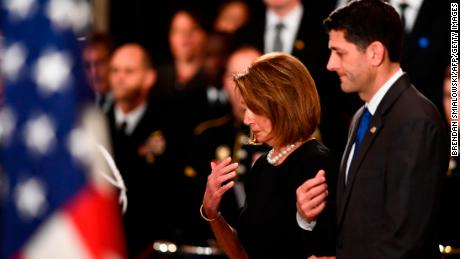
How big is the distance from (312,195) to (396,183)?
291mm

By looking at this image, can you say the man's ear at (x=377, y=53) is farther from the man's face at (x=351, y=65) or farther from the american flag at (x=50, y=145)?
the american flag at (x=50, y=145)

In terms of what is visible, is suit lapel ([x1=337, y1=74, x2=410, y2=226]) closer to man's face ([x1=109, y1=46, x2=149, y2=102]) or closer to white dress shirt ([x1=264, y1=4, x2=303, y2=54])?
white dress shirt ([x1=264, y1=4, x2=303, y2=54])

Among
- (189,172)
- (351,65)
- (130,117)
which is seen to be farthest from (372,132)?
(130,117)

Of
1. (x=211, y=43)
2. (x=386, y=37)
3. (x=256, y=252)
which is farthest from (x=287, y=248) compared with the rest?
(x=211, y=43)

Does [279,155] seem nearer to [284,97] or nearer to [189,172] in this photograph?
[284,97]

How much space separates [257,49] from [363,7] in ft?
7.16

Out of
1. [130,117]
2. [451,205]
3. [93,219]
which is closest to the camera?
[93,219]

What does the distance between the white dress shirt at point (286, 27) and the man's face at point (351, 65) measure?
195 cm

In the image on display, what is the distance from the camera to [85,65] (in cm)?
203

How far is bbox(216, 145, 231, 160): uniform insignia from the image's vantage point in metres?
5.00

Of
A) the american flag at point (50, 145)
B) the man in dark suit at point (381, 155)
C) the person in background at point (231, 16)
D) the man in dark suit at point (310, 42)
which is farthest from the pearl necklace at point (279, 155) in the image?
the person in background at point (231, 16)

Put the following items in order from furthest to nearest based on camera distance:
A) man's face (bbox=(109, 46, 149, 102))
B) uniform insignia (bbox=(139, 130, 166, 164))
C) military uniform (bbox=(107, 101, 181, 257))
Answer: man's face (bbox=(109, 46, 149, 102)) → uniform insignia (bbox=(139, 130, 166, 164)) → military uniform (bbox=(107, 101, 181, 257))

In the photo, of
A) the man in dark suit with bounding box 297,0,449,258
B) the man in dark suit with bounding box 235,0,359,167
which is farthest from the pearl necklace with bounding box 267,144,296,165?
the man in dark suit with bounding box 235,0,359,167

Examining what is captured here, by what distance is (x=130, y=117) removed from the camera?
19.3ft
